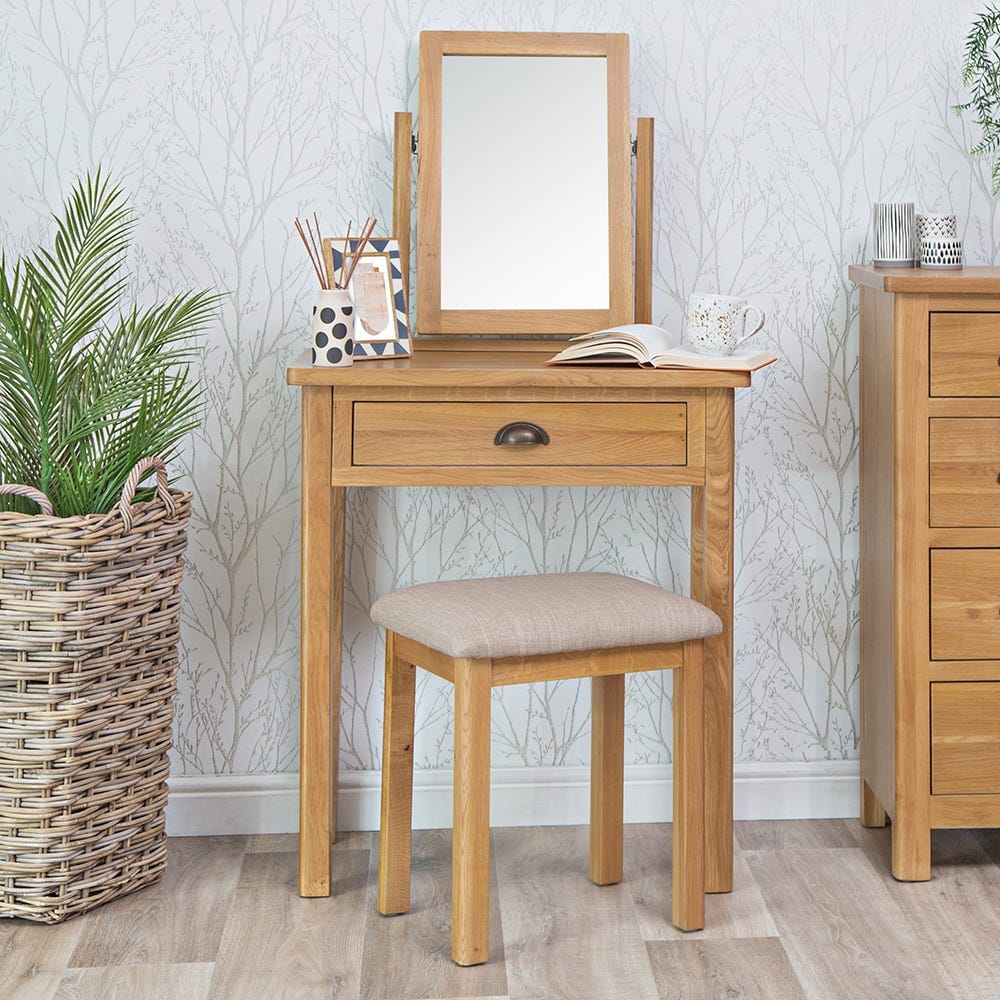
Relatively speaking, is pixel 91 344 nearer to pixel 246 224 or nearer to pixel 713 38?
pixel 246 224

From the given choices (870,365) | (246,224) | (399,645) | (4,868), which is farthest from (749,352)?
(4,868)

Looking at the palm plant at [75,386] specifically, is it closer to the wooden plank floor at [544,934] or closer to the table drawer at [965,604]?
the wooden plank floor at [544,934]

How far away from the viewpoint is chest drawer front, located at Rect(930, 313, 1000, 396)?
2.07 m

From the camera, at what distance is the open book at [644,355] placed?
1.99 m

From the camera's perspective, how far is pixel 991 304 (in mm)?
2064

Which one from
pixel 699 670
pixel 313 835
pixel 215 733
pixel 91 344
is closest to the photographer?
pixel 699 670

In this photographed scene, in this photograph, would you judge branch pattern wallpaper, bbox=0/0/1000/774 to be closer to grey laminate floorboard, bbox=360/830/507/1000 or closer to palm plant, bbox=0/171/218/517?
palm plant, bbox=0/171/218/517

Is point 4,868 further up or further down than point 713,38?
further down

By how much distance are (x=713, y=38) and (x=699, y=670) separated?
1.13 m

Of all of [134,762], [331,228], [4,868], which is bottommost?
[4,868]

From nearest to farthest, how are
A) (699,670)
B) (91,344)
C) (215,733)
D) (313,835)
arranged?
(699,670)
(313,835)
(91,344)
(215,733)

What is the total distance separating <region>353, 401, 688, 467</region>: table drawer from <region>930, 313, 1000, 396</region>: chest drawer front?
1.39ft

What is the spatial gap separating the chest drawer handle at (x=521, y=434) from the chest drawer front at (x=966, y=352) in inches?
24.8

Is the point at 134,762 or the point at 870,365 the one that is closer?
the point at 134,762
